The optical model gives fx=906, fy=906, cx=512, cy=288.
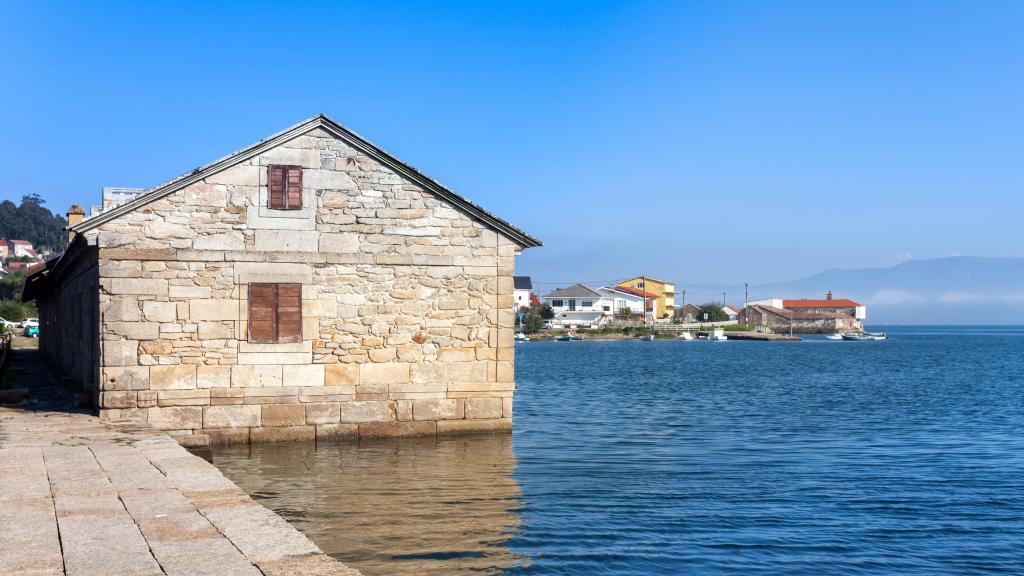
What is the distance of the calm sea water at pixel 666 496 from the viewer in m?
9.45

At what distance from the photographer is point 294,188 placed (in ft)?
48.8

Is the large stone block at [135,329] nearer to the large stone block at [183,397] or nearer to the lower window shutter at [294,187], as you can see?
the large stone block at [183,397]

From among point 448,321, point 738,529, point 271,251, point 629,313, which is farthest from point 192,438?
point 629,313

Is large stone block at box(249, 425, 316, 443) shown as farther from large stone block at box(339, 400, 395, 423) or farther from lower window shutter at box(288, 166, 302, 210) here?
lower window shutter at box(288, 166, 302, 210)

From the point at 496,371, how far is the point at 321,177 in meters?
4.48

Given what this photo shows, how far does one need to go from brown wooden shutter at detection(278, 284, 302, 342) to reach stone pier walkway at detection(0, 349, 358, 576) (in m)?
3.68

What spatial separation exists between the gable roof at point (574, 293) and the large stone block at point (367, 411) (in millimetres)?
108578

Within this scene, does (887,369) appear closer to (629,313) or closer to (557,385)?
(557,385)

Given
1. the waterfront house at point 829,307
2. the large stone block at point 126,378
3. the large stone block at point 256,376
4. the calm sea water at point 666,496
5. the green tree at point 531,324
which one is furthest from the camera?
the waterfront house at point 829,307

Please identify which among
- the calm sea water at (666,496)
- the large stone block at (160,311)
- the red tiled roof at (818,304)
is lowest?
the calm sea water at (666,496)

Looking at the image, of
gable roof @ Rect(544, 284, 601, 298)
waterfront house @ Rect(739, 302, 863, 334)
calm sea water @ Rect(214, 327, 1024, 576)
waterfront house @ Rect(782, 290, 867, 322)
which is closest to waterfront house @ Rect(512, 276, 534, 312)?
gable roof @ Rect(544, 284, 601, 298)

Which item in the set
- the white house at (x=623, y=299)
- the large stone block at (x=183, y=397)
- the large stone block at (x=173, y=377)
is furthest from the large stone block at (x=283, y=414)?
the white house at (x=623, y=299)

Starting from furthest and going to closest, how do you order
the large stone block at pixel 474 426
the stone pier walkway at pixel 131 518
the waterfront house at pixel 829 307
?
1. the waterfront house at pixel 829 307
2. the large stone block at pixel 474 426
3. the stone pier walkway at pixel 131 518

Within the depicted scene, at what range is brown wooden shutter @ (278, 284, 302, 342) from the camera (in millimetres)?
14828
